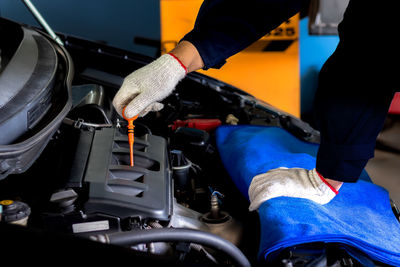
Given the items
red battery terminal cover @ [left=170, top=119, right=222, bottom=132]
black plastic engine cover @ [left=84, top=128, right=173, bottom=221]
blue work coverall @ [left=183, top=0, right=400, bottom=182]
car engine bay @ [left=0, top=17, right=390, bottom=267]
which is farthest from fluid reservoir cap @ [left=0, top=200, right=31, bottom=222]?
red battery terminal cover @ [left=170, top=119, right=222, bottom=132]

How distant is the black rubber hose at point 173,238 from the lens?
0.62 meters

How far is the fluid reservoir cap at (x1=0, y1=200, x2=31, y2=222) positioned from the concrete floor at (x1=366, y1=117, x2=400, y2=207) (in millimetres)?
1428

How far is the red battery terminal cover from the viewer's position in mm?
1502

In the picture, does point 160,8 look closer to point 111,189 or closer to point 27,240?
point 111,189

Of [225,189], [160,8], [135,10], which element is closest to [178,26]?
[160,8]

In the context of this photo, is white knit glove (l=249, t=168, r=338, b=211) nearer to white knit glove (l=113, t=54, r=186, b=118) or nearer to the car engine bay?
the car engine bay

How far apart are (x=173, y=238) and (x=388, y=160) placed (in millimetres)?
1525

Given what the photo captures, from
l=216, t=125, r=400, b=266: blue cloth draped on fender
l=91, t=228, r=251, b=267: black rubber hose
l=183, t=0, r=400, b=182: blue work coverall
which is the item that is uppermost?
l=183, t=0, r=400, b=182: blue work coverall

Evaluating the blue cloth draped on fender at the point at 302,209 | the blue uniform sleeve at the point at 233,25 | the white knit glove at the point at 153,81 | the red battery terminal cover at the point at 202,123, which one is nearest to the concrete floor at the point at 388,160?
the blue cloth draped on fender at the point at 302,209

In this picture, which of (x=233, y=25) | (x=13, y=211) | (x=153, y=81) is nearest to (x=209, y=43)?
(x=233, y=25)

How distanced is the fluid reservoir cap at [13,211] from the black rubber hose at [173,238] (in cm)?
20

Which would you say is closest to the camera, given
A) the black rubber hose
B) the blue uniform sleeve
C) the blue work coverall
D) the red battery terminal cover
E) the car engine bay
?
the black rubber hose

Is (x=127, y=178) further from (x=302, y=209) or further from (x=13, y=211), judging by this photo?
(x=302, y=209)

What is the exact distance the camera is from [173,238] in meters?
0.66
